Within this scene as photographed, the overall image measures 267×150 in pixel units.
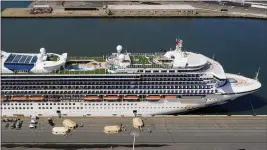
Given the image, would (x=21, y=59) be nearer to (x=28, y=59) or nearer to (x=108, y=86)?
(x=28, y=59)

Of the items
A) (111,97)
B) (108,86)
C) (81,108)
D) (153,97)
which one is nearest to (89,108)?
(81,108)

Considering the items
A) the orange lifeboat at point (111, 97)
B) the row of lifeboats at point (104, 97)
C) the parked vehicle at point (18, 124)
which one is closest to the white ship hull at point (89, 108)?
the row of lifeboats at point (104, 97)

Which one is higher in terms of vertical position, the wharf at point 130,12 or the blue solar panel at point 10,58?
the wharf at point 130,12

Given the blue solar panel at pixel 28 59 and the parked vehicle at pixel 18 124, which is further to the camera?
the blue solar panel at pixel 28 59

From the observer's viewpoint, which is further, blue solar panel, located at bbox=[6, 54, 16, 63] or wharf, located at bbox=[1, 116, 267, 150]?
blue solar panel, located at bbox=[6, 54, 16, 63]

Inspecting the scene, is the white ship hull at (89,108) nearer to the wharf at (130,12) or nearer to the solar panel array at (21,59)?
the solar panel array at (21,59)

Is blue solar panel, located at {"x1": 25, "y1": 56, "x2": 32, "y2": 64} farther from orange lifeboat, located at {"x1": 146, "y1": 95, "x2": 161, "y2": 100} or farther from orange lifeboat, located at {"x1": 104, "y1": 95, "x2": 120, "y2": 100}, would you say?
orange lifeboat, located at {"x1": 146, "y1": 95, "x2": 161, "y2": 100}

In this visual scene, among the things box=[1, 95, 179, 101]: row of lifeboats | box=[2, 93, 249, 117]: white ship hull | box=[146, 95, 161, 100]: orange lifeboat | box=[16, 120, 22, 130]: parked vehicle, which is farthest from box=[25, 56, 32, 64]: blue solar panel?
box=[146, 95, 161, 100]: orange lifeboat
